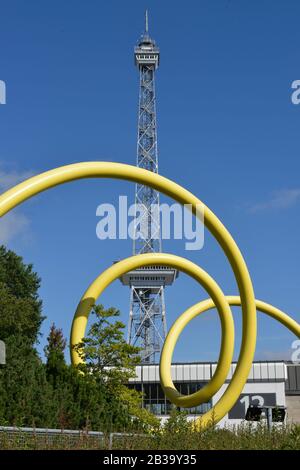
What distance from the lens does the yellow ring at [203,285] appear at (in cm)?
2094

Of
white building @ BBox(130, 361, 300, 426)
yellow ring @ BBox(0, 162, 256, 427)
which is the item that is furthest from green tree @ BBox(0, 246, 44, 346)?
yellow ring @ BBox(0, 162, 256, 427)

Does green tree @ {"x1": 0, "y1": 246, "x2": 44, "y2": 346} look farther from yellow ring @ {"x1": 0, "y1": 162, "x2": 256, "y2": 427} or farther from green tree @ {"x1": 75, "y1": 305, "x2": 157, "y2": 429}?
yellow ring @ {"x1": 0, "y1": 162, "x2": 256, "y2": 427}

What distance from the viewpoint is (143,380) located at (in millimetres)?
40281

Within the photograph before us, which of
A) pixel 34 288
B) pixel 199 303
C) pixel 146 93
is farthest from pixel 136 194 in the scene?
pixel 199 303

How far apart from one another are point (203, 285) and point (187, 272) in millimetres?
700

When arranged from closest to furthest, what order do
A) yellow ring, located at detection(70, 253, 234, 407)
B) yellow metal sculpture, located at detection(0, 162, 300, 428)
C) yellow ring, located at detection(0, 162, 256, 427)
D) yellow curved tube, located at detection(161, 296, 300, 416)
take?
1. yellow ring, located at detection(0, 162, 256, 427)
2. yellow metal sculpture, located at detection(0, 162, 300, 428)
3. yellow ring, located at detection(70, 253, 234, 407)
4. yellow curved tube, located at detection(161, 296, 300, 416)

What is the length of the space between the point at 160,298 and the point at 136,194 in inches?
615

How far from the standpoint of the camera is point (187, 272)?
2286 cm

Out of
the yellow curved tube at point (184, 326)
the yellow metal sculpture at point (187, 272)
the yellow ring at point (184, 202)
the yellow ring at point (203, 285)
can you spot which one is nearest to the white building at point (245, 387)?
the yellow curved tube at point (184, 326)

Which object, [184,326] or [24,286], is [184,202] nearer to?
[184,326]

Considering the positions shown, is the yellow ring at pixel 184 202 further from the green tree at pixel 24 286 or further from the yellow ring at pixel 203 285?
the green tree at pixel 24 286

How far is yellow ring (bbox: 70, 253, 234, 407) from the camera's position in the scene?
2094 cm

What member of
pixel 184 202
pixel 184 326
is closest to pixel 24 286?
pixel 184 326
